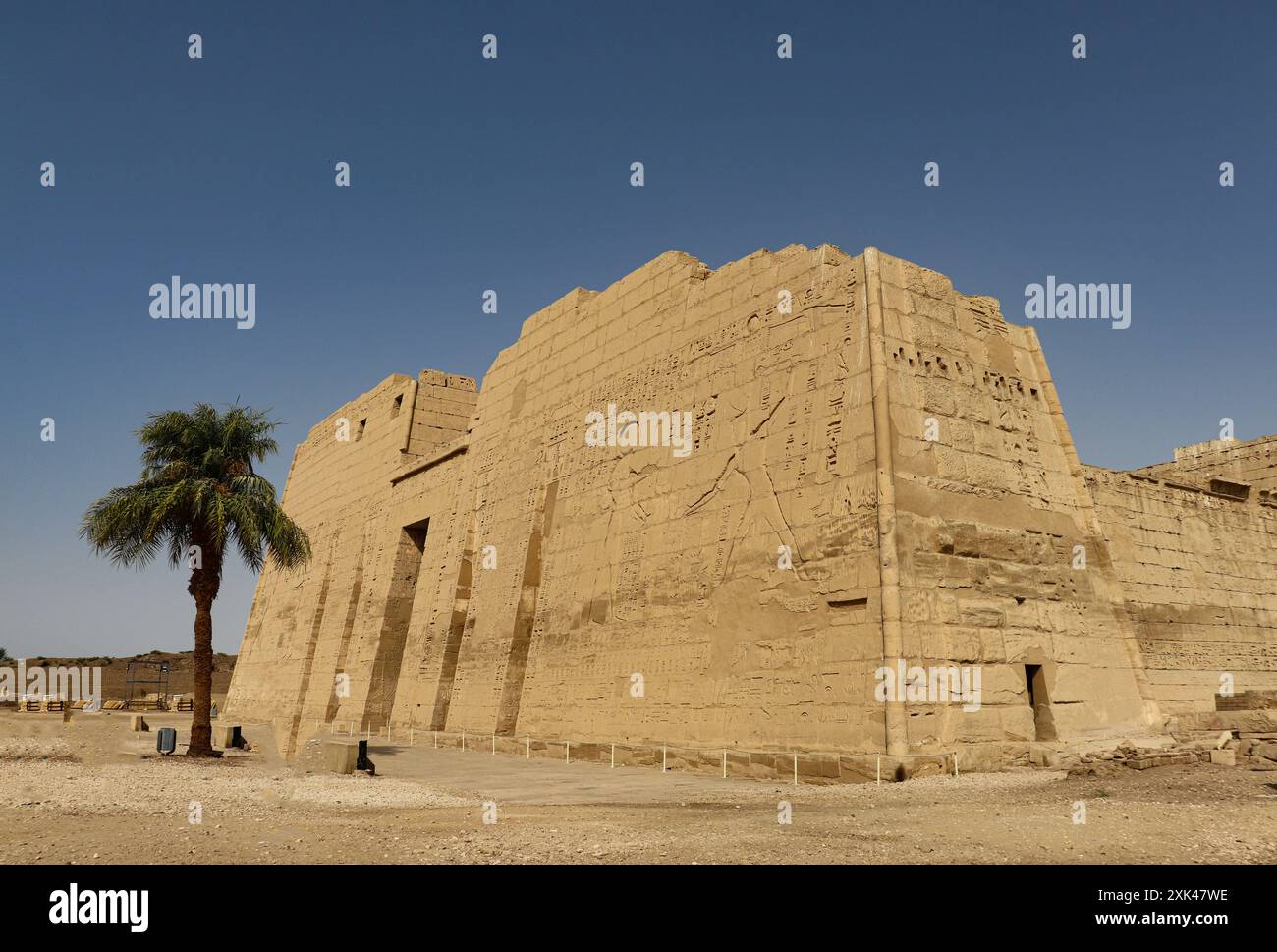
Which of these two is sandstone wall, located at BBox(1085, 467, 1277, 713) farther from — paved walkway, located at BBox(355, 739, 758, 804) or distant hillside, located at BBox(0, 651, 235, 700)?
distant hillside, located at BBox(0, 651, 235, 700)

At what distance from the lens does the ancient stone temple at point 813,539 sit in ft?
34.4

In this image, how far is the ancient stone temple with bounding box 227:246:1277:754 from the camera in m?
10.5

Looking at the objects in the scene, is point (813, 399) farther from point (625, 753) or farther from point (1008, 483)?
point (625, 753)

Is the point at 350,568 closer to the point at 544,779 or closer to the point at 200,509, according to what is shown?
the point at 200,509

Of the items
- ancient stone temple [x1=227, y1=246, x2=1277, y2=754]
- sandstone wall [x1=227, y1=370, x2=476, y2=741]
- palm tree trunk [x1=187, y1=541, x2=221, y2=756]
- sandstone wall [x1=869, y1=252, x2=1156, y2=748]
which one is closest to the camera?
sandstone wall [x1=869, y1=252, x2=1156, y2=748]

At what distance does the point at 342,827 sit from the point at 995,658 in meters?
7.27

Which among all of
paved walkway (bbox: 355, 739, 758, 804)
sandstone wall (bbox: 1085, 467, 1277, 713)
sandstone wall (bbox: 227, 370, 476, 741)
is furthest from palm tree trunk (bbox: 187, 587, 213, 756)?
sandstone wall (bbox: 1085, 467, 1277, 713)

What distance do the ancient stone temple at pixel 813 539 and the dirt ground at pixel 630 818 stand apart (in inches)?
62.1

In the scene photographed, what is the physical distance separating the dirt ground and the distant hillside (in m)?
37.8

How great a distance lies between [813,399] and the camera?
11.7m

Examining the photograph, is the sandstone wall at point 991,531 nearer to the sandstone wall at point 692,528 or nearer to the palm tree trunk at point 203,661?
the sandstone wall at point 692,528

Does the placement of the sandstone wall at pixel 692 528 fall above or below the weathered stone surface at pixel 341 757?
above

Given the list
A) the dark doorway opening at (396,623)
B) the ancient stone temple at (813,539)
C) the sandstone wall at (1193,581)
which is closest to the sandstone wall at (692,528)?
the ancient stone temple at (813,539)

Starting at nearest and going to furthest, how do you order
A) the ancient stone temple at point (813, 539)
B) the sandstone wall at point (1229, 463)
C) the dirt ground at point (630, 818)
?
the dirt ground at point (630, 818)
the ancient stone temple at point (813, 539)
the sandstone wall at point (1229, 463)
